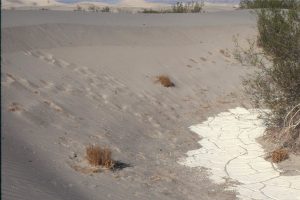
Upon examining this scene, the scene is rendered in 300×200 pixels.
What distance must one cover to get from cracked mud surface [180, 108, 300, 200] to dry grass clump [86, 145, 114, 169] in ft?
6.45

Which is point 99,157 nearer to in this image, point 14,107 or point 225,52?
point 14,107

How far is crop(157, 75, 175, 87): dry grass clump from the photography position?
18875 mm

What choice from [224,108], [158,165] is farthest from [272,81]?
[224,108]

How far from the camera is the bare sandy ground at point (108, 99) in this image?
9898 millimetres

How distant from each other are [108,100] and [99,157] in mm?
5156

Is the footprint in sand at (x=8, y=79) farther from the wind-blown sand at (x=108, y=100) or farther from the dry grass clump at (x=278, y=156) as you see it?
the dry grass clump at (x=278, y=156)

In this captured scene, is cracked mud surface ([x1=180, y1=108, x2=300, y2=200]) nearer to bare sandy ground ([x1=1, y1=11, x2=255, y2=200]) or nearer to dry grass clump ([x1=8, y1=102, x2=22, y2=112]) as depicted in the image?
bare sandy ground ([x1=1, y1=11, x2=255, y2=200])

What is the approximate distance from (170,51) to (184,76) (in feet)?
8.88

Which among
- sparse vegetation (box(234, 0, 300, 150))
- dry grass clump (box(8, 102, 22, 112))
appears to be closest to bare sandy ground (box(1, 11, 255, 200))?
dry grass clump (box(8, 102, 22, 112))

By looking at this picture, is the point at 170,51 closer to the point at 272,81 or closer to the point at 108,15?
the point at 108,15

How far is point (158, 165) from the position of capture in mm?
11617

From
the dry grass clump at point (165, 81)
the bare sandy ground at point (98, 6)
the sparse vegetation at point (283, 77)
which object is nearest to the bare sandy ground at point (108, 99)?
the dry grass clump at point (165, 81)

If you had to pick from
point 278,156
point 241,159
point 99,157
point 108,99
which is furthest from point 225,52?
point 99,157

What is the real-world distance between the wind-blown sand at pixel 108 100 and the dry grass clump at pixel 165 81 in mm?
197
